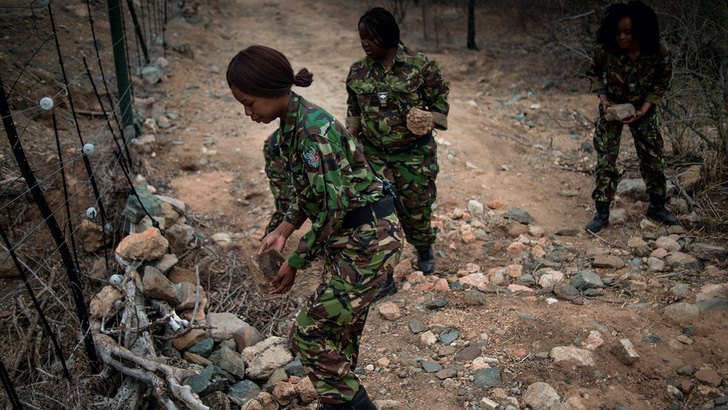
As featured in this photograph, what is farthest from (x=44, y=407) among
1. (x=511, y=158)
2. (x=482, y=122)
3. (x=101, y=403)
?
(x=482, y=122)

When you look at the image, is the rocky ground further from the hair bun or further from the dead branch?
the hair bun

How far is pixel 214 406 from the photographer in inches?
100

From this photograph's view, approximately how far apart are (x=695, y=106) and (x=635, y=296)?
2.16 m

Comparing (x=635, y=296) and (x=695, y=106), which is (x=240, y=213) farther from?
(x=695, y=106)

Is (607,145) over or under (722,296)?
over

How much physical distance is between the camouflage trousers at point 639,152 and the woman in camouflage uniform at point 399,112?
4.05ft

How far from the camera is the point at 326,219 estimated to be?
2.03 m

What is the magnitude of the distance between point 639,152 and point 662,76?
552 millimetres

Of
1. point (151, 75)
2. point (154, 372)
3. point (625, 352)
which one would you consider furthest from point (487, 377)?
point (151, 75)

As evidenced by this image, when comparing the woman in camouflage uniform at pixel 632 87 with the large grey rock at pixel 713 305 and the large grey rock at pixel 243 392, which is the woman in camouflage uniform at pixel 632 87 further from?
the large grey rock at pixel 243 392

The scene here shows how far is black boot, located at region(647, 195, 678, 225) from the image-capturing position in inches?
164

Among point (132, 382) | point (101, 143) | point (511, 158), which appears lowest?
point (511, 158)

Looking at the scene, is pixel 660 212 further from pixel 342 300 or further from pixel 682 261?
pixel 342 300

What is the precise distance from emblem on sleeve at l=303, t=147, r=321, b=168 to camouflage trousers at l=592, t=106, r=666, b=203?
269 cm
